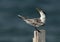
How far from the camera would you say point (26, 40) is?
20.2m

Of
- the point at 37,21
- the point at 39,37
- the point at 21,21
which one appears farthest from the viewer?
the point at 21,21

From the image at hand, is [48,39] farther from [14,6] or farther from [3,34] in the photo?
[14,6]

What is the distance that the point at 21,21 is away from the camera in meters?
21.6

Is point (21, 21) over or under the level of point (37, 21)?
over

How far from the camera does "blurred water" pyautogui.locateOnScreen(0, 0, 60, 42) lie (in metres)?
20.5

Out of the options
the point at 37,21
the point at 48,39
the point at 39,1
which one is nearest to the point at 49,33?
the point at 48,39

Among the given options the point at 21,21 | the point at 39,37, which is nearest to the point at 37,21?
the point at 39,37

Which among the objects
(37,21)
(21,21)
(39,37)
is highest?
(21,21)

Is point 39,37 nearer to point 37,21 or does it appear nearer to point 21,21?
point 37,21

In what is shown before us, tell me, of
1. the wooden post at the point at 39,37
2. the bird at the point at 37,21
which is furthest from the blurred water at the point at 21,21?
the wooden post at the point at 39,37

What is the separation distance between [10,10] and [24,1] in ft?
10.4

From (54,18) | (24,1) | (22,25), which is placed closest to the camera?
(22,25)

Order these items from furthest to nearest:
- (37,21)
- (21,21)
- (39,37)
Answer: (21,21) → (37,21) → (39,37)

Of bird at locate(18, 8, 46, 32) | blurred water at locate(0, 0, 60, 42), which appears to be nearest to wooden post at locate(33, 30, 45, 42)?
bird at locate(18, 8, 46, 32)
